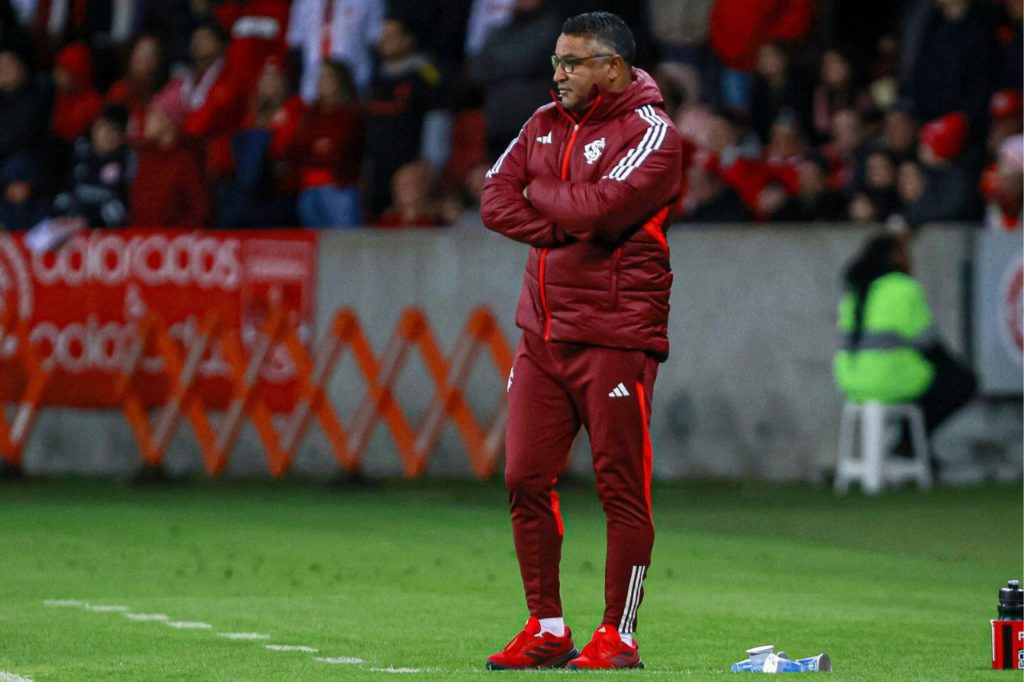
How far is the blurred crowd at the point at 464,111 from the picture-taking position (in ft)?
64.8

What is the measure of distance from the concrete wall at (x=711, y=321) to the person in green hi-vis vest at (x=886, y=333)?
467 millimetres

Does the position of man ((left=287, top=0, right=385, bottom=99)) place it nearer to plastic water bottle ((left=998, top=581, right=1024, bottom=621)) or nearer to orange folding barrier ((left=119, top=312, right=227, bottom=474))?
orange folding barrier ((left=119, top=312, right=227, bottom=474))

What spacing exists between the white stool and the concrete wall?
0.26 m

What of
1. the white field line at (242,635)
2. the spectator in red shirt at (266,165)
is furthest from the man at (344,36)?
the white field line at (242,635)

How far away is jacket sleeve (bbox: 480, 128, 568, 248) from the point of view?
8570mm

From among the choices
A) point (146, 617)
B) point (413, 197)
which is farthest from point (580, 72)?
point (413, 197)

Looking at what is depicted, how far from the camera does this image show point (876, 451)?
61.3 ft

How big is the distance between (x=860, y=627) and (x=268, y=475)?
1089cm

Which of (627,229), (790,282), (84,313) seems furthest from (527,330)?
(84,313)

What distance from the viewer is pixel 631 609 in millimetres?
8586

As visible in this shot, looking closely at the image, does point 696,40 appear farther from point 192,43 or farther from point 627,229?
point 627,229

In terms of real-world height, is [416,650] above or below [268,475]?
above

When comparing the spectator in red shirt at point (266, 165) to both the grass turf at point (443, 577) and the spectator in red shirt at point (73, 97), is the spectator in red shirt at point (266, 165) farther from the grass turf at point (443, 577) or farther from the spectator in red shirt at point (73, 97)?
the grass turf at point (443, 577)

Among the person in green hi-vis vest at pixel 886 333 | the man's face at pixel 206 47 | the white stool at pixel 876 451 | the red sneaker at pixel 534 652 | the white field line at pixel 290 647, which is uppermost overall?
the man's face at pixel 206 47
